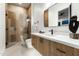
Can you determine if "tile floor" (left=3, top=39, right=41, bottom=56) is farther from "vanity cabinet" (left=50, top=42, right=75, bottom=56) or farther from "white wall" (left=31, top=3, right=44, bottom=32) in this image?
"vanity cabinet" (left=50, top=42, right=75, bottom=56)

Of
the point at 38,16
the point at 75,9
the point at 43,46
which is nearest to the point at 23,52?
the point at 43,46

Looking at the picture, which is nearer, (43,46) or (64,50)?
(64,50)

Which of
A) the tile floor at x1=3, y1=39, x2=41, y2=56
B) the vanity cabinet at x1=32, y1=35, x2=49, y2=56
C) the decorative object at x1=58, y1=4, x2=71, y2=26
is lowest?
the tile floor at x1=3, y1=39, x2=41, y2=56

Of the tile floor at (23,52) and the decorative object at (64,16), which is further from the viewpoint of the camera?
the tile floor at (23,52)

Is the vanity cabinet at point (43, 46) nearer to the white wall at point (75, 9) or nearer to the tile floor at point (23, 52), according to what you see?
the tile floor at point (23, 52)

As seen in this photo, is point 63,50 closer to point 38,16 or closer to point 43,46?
point 43,46

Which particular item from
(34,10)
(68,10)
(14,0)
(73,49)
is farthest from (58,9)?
(34,10)

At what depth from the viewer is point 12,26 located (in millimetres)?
5504

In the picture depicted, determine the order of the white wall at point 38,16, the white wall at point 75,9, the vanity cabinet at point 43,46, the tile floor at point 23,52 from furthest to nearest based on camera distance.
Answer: the white wall at point 38,16, the tile floor at point 23,52, the vanity cabinet at point 43,46, the white wall at point 75,9

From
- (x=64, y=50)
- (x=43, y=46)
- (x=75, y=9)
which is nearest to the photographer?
(x=64, y=50)

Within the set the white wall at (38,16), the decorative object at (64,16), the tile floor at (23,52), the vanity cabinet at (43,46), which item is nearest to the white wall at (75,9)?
the decorative object at (64,16)

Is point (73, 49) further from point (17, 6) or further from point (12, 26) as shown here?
point (17, 6)

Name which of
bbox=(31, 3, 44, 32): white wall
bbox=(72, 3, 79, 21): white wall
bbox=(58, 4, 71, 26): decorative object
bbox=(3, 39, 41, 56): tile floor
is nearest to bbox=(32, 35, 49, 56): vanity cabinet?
bbox=(3, 39, 41, 56): tile floor

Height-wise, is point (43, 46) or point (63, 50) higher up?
point (63, 50)
